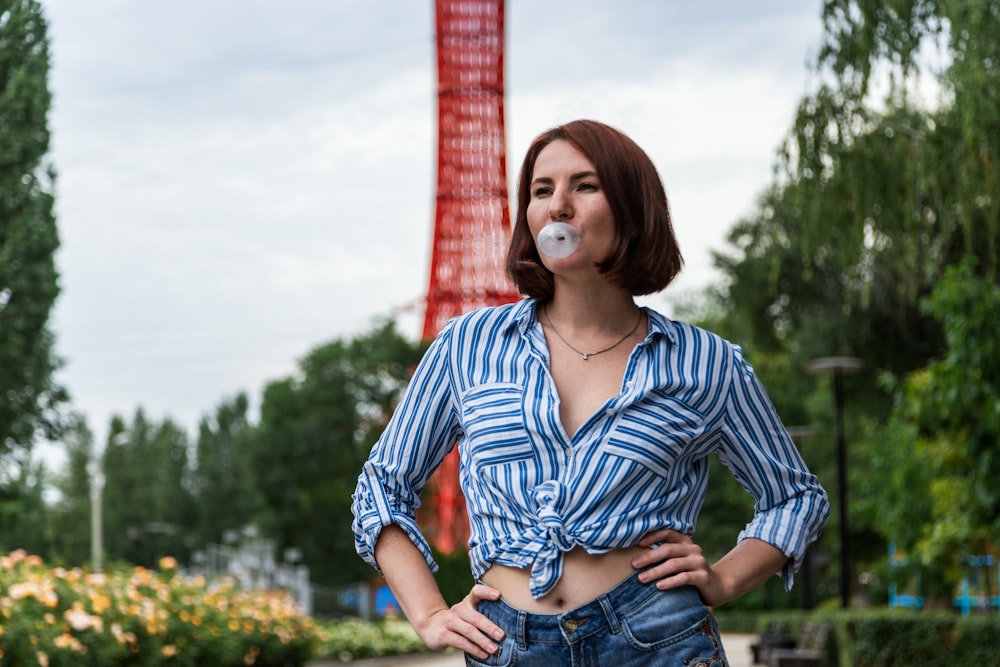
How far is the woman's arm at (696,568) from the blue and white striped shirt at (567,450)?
0.02 metres

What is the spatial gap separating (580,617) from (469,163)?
86.7 ft

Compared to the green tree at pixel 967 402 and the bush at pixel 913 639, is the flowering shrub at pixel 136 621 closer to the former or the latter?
the bush at pixel 913 639

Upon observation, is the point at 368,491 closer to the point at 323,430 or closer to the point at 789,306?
the point at 789,306

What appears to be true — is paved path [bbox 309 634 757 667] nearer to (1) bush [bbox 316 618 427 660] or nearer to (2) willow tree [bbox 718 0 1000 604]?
(1) bush [bbox 316 618 427 660]

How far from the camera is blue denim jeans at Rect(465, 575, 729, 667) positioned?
2.04 m

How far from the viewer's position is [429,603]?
81.7 inches

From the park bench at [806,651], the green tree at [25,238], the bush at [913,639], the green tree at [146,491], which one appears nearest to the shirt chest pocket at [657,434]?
the green tree at [25,238]

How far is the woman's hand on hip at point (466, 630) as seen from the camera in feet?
6.63

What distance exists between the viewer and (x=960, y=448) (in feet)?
39.1

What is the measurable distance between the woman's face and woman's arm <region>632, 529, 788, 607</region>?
1.25ft

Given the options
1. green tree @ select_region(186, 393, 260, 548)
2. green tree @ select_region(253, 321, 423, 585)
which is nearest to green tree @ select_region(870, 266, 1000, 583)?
green tree @ select_region(253, 321, 423, 585)

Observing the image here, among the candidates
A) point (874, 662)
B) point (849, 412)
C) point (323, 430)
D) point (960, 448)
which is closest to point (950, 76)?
point (960, 448)

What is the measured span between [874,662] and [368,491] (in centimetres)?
1443

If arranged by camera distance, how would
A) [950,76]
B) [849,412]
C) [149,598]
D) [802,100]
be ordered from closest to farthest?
[950,76] → [802,100] → [149,598] → [849,412]
